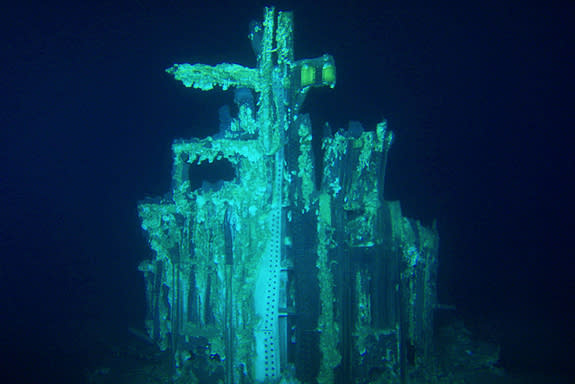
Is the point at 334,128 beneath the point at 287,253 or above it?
above

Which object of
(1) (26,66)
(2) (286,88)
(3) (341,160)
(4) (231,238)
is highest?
(1) (26,66)

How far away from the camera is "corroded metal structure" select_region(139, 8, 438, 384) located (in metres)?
3.27

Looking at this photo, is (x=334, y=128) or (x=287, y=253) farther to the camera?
(x=334, y=128)

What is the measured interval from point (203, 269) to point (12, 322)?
6.85 metres

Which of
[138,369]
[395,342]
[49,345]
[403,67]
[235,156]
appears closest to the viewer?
[395,342]

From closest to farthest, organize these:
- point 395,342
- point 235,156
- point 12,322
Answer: point 395,342
point 235,156
point 12,322

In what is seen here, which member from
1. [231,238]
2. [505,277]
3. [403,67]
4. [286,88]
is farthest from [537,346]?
[286,88]

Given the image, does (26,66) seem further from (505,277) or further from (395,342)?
(505,277)

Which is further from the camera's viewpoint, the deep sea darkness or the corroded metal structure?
the deep sea darkness

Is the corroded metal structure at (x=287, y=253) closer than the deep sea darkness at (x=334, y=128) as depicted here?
Yes

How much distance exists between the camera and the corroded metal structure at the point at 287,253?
3.27 meters

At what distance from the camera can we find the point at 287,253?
341cm

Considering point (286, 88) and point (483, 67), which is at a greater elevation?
point (483, 67)

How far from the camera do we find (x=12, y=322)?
704 cm
